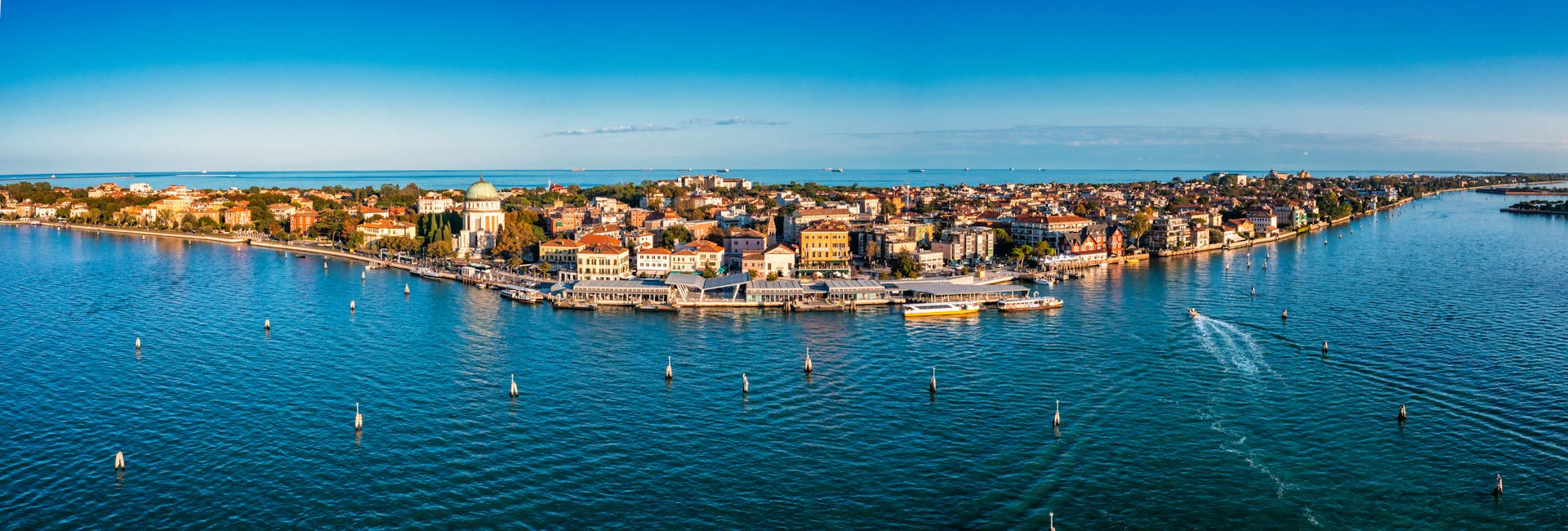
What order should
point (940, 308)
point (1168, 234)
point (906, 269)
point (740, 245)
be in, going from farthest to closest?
1. point (1168, 234)
2. point (740, 245)
3. point (906, 269)
4. point (940, 308)

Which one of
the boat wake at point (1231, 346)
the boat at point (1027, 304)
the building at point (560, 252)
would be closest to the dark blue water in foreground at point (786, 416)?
the boat wake at point (1231, 346)

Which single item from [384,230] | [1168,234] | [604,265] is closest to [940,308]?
[604,265]

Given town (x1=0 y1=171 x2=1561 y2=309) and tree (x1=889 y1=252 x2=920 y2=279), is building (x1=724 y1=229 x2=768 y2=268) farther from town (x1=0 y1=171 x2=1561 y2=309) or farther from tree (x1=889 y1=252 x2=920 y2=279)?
tree (x1=889 y1=252 x2=920 y2=279)

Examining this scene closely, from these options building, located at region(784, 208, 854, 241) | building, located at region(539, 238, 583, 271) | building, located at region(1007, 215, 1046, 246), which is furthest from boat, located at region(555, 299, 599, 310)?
building, located at region(1007, 215, 1046, 246)

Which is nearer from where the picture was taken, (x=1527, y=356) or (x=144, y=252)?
(x=1527, y=356)

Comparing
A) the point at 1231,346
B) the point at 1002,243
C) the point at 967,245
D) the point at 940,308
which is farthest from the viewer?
the point at 1002,243

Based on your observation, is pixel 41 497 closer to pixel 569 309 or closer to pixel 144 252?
pixel 569 309

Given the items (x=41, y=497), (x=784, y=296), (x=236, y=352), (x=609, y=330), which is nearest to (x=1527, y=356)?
(x=784, y=296)

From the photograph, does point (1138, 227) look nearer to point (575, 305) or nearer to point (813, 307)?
point (813, 307)
